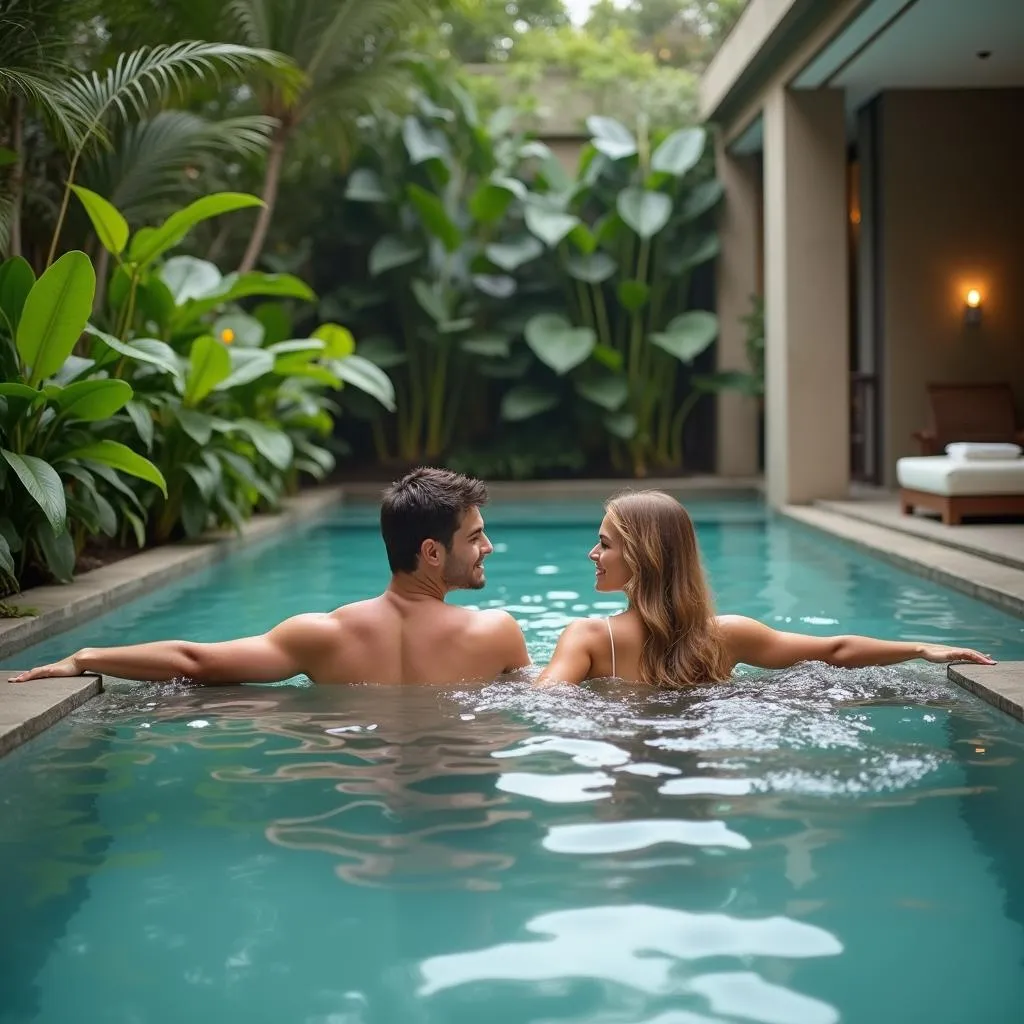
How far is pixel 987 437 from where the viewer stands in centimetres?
1252

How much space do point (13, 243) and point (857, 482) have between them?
9744 mm

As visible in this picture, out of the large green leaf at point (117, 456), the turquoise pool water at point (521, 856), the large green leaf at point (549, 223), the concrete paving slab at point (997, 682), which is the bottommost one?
the turquoise pool water at point (521, 856)

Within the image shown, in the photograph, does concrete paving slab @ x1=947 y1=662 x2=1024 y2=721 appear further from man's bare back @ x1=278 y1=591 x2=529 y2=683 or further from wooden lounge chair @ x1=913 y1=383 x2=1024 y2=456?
wooden lounge chair @ x1=913 y1=383 x2=1024 y2=456

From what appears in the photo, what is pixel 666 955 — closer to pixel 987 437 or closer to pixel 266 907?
pixel 266 907

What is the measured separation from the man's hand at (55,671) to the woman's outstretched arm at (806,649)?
6.11 feet

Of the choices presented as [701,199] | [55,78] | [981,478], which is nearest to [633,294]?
[701,199]

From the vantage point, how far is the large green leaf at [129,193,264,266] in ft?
24.0

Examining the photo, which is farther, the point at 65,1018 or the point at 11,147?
the point at 11,147

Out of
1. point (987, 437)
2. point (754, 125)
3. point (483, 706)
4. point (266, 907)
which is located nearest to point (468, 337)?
point (754, 125)

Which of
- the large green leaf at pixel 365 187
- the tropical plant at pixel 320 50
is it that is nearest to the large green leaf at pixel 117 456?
the tropical plant at pixel 320 50

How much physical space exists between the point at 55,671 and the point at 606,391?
36.7ft

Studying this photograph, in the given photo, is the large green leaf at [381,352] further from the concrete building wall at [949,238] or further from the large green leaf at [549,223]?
the concrete building wall at [949,238]

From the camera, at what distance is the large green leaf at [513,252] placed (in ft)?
48.8

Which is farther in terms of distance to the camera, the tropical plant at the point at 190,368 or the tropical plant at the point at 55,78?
the tropical plant at the point at 190,368
